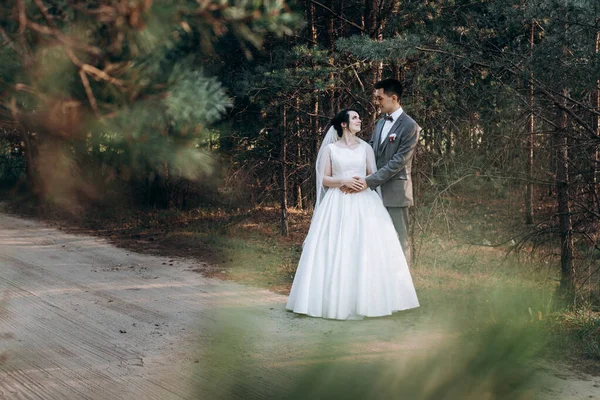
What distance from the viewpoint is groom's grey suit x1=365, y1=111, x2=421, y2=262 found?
7.30m

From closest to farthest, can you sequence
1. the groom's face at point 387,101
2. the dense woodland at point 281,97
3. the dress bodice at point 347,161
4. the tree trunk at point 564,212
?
the dense woodland at point 281,97 → the tree trunk at point 564,212 → the dress bodice at point 347,161 → the groom's face at point 387,101

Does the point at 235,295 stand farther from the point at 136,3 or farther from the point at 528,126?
the point at 136,3

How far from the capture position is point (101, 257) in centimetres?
1094

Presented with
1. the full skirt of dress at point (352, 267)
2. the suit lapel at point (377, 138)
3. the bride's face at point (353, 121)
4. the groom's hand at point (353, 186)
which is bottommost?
the full skirt of dress at point (352, 267)

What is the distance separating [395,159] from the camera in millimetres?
7293

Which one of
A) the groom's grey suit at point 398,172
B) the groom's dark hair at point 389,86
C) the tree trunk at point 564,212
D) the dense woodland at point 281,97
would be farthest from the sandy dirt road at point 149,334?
the groom's dark hair at point 389,86

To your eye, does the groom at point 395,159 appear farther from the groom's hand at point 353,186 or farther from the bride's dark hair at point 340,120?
the bride's dark hair at point 340,120

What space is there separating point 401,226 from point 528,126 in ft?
6.33

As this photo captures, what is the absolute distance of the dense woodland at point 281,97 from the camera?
7.46 feet

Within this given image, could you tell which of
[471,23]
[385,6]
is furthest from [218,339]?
[385,6]

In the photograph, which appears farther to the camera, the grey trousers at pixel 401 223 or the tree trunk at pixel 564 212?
the grey trousers at pixel 401 223

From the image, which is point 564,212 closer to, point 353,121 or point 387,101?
point 387,101

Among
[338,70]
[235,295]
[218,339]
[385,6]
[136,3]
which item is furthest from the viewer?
[385,6]

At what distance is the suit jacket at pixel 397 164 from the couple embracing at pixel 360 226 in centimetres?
1
